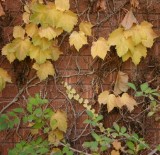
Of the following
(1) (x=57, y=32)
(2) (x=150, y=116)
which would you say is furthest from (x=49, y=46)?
(2) (x=150, y=116)

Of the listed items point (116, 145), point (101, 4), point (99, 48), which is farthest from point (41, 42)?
point (116, 145)

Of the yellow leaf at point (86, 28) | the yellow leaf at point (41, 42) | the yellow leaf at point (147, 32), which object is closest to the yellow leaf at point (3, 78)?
the yellow leaf at point (41, 42)

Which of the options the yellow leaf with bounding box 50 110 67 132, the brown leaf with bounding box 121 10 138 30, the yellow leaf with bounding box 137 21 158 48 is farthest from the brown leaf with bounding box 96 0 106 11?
the yellow leaf with bounding box 50 110 67 132

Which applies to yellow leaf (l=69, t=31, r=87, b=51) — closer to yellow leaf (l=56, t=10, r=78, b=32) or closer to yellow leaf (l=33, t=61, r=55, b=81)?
yellow leaf (l=56, t=10, r=78, b=32)

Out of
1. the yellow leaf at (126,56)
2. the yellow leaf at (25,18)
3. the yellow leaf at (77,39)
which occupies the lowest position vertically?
the yellow leaf at (126,56)

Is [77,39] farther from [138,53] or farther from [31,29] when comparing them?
[138,53]

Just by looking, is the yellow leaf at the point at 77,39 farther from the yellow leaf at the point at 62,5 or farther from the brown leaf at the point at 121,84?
the brown leaf at the point at 121,84

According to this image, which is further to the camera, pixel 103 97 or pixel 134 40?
pixel 103 97
